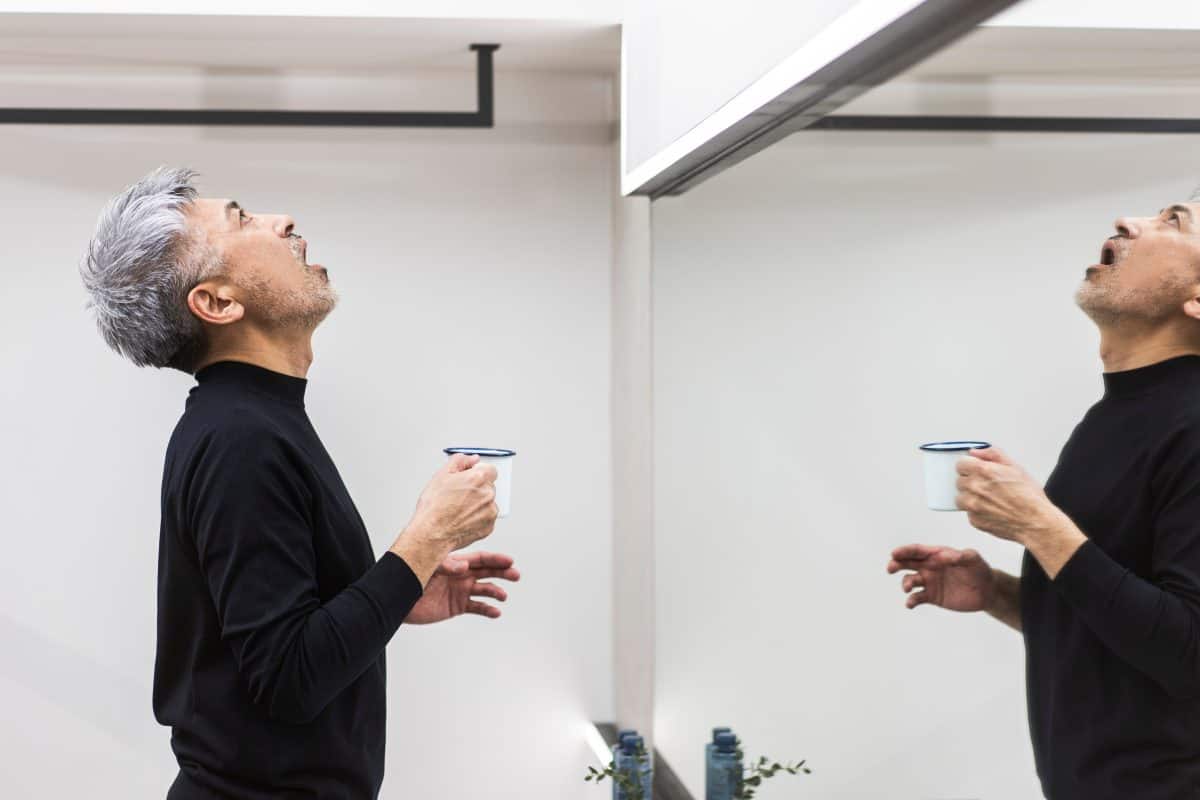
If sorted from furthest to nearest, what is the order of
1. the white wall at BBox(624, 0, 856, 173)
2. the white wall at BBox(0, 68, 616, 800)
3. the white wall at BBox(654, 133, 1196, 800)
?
the white wall at BBox(0, 68, 616, 800) → the white wall at BBox(624, 0, 856, 173) → the white wall at BBox(654, 133, 1196, 800)

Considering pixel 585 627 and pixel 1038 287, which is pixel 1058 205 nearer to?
pixel 1038 287

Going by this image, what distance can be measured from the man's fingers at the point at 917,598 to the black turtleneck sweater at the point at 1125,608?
0.55ft

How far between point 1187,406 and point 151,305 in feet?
3.41

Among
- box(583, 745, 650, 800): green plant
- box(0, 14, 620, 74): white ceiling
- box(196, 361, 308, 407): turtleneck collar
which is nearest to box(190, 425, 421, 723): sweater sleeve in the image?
box(196, 361, 308, 407): turtleneck collar

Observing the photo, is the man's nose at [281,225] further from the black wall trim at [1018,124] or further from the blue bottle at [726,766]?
the blue bottle at [726,766]

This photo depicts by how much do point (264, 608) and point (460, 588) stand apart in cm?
49

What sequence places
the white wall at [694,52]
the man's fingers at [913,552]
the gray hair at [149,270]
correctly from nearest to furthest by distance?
1. the man's fingers at [913,552]
2. the white wall at [694,52]
3. the gray hair at [149,270]

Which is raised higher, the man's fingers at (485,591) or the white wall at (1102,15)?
the white wall at (1102,15)

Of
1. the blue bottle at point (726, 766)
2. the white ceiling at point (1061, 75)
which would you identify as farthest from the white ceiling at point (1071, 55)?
the blue bottle at point (726, 766)

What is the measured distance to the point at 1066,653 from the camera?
2.87 feet

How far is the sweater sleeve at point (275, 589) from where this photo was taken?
1141mm

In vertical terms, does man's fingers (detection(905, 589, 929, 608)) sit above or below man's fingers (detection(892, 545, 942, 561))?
below

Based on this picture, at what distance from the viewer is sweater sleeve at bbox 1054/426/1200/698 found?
0.73 m

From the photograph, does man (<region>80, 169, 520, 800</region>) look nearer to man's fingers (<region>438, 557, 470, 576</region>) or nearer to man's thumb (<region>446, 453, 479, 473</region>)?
man's thumb (<region>446, 453, 479, 473</region>)
